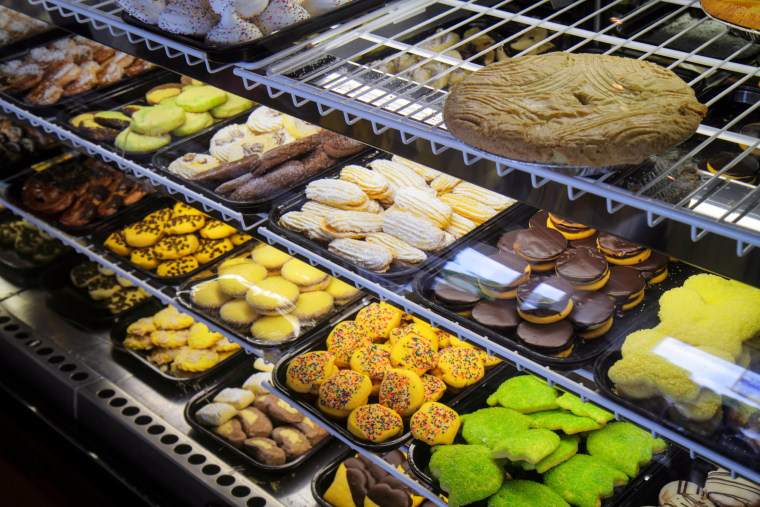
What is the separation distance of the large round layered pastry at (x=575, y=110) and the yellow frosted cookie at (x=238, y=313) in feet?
4.14

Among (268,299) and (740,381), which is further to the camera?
(268,299)

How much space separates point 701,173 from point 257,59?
3.16 ft

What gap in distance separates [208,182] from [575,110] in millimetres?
1372

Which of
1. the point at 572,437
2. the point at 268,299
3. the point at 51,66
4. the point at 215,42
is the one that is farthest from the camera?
the point at 51,66

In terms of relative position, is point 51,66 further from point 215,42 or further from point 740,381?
point 740,381

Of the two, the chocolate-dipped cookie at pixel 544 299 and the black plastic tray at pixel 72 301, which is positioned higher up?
the chocolate-dipped cookie at pixel 544 299

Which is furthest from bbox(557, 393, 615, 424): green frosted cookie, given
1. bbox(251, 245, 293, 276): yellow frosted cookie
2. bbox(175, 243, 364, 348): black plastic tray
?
bbox(251, 245, 293, 276): yellow frosted cookie

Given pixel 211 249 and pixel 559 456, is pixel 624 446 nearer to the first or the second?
pixel 559 456

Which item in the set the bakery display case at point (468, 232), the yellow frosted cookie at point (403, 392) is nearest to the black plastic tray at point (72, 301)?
the bakery display case at point (468, 232)

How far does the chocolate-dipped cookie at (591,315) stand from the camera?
1485 millimetres

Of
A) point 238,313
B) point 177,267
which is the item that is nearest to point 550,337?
point 238,313

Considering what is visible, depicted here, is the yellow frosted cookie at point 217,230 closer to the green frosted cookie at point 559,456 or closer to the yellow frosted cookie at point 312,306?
the yellow frosted cookie at point 312,306

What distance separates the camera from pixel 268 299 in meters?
2.30

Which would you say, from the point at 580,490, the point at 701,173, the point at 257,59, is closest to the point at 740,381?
the point at 701,173
